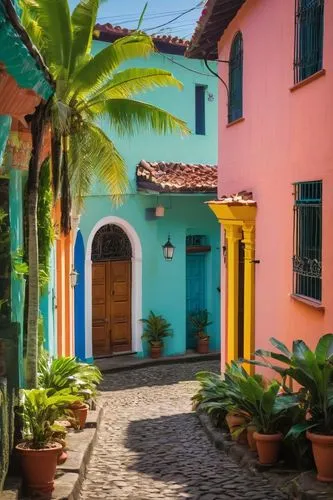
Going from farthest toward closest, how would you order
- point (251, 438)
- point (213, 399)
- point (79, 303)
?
point (79, 303) < point (213, 399) < point (251, 438)

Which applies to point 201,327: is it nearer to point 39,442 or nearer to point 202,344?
point 202,344

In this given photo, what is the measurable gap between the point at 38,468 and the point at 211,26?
8184 mm

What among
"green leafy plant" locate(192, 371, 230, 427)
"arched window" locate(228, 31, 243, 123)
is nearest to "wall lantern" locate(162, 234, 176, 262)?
"arched window" locate(228, 31, 243, 123)

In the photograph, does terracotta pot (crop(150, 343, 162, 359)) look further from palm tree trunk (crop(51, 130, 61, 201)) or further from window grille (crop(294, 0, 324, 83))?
window grille (crop(294, 0, 324, 83))

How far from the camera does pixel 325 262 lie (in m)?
8.13

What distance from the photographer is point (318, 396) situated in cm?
699

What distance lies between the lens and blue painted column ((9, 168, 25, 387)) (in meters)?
7.48

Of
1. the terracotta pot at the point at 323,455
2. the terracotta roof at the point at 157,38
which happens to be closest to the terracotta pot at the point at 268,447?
the terracotta pot at the point at 323,455

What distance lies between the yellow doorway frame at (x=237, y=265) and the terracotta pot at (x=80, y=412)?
9.22 feet

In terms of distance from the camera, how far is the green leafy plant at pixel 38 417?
267 inches

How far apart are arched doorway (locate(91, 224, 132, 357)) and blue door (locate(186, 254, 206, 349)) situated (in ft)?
5.72

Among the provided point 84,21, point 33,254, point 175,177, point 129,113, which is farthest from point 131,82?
point 175,177

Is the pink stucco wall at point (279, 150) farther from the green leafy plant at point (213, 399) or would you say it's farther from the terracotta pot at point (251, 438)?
the terracotta pot at point (251, 438)

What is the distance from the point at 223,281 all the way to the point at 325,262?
4.89 meters
